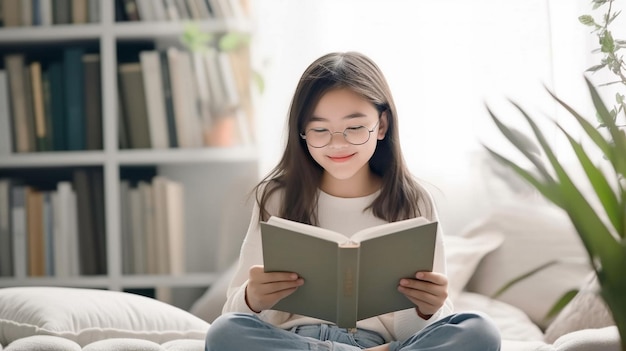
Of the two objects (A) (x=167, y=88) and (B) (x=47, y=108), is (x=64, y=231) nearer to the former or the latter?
(B) (x=47, y=108)

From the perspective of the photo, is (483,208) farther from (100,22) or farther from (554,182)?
(554,182)

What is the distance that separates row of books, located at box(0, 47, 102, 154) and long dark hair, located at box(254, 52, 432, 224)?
143 centimetres

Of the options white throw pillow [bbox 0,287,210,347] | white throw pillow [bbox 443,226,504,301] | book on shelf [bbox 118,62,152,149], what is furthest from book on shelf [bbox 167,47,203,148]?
white throw pillow [bbox 0,287,210,347]

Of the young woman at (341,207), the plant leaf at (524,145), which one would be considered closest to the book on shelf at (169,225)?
the young woman at (341,207)

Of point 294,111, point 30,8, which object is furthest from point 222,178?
point 294,111

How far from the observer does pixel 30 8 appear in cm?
319

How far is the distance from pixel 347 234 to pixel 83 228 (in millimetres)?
1580

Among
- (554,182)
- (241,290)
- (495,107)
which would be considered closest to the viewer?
(554,182)

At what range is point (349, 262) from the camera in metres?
1.53

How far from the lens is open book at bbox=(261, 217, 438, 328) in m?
1.52

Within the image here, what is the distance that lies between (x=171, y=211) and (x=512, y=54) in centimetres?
130

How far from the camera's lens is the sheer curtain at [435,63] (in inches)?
123

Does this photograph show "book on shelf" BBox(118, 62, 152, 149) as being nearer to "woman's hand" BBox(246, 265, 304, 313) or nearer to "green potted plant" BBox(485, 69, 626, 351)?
"woman's hand" BBox(246, 265, 304, 313)

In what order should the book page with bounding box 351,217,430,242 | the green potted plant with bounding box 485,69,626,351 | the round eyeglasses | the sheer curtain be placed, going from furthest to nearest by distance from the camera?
1. the sheer curtain
2. the round eyeglasses
3. the book page with bounding box 351,217,430,242
4. the green potted plant with bounding box 485,69,626,351
